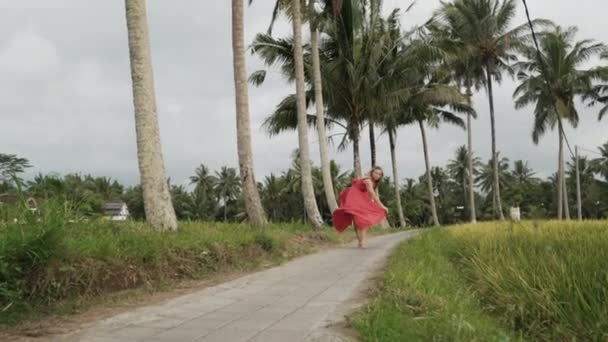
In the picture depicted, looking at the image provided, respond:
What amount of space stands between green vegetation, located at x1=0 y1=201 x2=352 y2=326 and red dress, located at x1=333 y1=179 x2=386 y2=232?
3427 mm

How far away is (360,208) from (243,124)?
9.59 feet

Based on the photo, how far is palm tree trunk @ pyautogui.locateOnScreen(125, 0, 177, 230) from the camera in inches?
304

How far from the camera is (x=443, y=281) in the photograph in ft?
19.4

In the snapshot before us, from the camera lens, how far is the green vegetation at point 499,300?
3.88 m

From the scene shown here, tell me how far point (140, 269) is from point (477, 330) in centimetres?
340

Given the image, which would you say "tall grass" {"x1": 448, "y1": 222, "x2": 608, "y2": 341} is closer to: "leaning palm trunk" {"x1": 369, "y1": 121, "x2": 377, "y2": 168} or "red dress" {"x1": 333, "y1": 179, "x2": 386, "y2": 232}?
"red dress" {"x1": 333, "y1": 179, "x2": 386, "y2": 232}

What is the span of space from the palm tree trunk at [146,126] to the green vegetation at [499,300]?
10.8 ft

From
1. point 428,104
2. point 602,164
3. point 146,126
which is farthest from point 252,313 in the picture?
point 602,164

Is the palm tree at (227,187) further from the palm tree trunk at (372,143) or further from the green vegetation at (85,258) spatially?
the green vegetation at (85,258)

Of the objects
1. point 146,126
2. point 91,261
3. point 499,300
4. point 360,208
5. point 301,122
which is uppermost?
point 301,122

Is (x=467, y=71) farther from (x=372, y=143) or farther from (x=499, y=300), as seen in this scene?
(x=499, y=300)

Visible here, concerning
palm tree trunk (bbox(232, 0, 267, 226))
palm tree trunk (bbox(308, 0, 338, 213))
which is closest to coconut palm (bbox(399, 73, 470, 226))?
palm tree trunk (bbox(308, 0, 338, 213))

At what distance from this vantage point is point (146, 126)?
25.6 ft

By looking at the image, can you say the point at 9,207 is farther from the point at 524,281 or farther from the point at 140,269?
the point at 524,281
